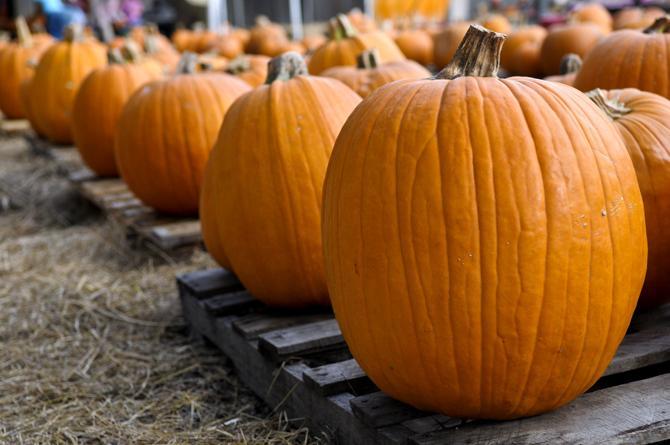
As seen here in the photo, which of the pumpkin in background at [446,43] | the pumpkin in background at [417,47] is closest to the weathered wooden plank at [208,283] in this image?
the pumpkin in background at [446,43]

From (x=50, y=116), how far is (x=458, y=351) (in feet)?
16.0

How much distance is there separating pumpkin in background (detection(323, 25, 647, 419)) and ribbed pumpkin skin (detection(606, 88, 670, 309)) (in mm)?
333

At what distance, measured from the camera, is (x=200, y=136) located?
3664 millimetres

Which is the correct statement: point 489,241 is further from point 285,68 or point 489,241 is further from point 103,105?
point 103,105

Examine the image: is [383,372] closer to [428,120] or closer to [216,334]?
[428,120]

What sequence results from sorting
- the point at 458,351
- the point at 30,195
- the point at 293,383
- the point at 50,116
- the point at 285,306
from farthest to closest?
the point at 50,116
the point at 30,195
the point at 285,306
the point at 293,383
the point at 458,351

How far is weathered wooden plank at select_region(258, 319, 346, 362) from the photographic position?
2.32 meters

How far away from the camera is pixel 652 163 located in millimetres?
2102

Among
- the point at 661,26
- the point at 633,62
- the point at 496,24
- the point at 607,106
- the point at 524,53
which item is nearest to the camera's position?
the point at 607,106

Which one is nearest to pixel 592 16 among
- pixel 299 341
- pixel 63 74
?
pixel 63 74

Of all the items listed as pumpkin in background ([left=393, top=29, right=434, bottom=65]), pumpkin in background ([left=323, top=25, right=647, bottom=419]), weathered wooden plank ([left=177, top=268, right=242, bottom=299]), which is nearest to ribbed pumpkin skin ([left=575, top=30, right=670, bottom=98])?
pumpkin in background ([left=323, top=25, right=647, bottom=419])

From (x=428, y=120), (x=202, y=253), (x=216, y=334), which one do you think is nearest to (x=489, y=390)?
(x=428, y=120)

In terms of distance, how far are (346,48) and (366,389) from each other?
278cm

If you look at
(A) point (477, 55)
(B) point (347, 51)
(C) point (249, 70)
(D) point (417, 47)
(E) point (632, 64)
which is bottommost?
(D) point (417, 47)
